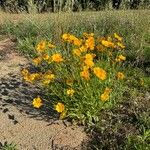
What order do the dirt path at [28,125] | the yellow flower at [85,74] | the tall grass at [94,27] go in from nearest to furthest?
the yellow flower at [85,74] < the dirt path at [28,125] < the tall grass at [94,27]

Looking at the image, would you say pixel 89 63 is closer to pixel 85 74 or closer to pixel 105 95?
pixel 85 74

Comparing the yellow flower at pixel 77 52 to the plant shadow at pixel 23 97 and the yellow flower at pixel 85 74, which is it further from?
the plant shadow at pixel 23 97

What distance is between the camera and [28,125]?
4621mm

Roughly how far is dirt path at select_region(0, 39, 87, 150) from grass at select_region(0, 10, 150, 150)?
27cm

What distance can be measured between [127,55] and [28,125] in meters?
2.30

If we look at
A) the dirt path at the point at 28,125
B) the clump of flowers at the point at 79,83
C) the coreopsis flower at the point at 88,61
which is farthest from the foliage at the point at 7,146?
the coreopsis flower at the point at 88,61

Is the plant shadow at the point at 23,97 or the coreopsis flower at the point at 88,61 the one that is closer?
the coreopsis flower at the point at 88,61

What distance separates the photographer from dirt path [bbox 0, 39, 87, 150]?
4281 mm

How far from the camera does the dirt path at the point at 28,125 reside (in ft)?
14.0

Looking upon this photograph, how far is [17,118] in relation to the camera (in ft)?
15.6

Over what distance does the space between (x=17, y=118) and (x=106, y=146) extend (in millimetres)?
1234

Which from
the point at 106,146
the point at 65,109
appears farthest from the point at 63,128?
the point at 106,146

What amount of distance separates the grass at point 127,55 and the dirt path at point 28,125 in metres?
0.27

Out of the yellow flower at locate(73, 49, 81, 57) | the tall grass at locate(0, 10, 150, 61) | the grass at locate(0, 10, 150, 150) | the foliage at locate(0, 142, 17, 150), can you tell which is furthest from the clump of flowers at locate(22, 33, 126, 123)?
the tall grass at locate(0, 10, 150, 61)
